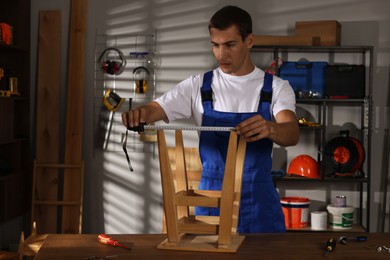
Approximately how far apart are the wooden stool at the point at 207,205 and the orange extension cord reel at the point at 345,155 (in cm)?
331

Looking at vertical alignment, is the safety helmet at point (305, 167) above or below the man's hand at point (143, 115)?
below

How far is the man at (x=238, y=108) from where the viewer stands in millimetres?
2938

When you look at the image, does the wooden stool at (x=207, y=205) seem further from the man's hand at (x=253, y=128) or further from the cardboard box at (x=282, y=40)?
the cardboard box at (x=282, y=40)

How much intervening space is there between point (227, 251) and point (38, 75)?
3986 mm

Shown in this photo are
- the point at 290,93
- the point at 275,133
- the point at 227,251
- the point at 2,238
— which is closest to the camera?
the point at 227,251

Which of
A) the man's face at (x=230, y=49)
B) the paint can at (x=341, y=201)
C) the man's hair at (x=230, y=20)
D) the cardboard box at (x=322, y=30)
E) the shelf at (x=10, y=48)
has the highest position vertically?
the cardboard box at (x=322, y=30)

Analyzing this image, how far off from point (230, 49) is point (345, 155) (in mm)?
3114

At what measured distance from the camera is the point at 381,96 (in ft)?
19.9

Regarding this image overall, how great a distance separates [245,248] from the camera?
255cm

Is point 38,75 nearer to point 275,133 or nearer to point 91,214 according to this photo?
point 91,214

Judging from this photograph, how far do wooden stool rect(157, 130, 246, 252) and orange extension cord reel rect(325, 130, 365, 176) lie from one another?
331 cm

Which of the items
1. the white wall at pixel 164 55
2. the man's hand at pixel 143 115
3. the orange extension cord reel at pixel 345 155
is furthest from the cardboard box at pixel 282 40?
the man's hand at pixel 143 115

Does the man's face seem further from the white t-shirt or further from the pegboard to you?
the pegboard

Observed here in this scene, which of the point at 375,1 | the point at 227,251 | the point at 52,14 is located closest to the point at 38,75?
the point at 52,14
